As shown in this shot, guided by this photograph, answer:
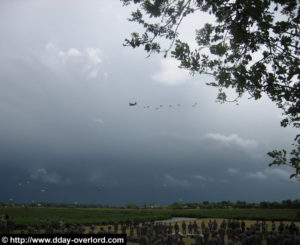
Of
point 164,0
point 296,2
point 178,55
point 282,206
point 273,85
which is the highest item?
point 164,0

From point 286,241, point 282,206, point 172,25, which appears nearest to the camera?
point 172,25

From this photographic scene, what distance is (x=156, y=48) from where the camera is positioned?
13531 millimetres

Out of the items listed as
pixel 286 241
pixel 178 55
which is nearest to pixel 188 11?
pixel 178 55

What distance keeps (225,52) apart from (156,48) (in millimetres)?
3318

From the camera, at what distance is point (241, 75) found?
41.7ft

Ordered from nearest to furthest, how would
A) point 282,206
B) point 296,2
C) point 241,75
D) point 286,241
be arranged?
1. point 296,2
2. point 241,75
3. point 286,241
4. point 282,206

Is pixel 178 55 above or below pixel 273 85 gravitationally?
above

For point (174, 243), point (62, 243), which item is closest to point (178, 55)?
point (62, 243)

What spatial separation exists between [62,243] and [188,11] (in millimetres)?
14877

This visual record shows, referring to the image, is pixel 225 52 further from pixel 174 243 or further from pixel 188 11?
pixel 174 243

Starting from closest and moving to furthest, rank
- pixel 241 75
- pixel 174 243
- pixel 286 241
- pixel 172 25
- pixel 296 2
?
1. pixel 296 2
2. pixel 241 75
3. pixel 172 25
4. pixel 286 241
5. pixel 174 243

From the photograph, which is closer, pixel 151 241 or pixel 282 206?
pixel 151 241

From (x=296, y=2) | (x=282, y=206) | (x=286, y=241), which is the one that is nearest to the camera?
(x=296, y=2)

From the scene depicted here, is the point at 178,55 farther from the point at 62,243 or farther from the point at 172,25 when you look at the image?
the point at 62,243
